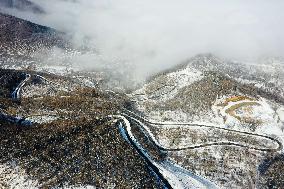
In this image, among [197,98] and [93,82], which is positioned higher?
[197,98]

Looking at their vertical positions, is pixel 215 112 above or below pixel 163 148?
above

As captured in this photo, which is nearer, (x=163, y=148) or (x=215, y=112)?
(x=163, y=148)

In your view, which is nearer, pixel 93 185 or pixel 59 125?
pixel 93 185

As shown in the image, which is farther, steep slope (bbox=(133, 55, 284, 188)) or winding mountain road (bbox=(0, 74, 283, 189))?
steep slope (bbox=(133, 55, 284, 188))

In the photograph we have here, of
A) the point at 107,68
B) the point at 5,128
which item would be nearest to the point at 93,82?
the point at 107,68

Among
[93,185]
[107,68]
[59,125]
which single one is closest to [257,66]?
[107,68]

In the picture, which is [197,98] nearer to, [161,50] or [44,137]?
[44,137]

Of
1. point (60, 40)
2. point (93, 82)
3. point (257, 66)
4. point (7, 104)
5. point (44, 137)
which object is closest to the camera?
point (44, 137)

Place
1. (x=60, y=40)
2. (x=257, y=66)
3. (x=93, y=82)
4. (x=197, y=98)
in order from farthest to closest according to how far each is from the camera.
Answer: (x=60, y=40) < (x=257, y=66) < (x=93, y=82) < (x=197, y=98)

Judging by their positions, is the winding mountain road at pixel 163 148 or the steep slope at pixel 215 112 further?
the steep slope at pixel 215 112
